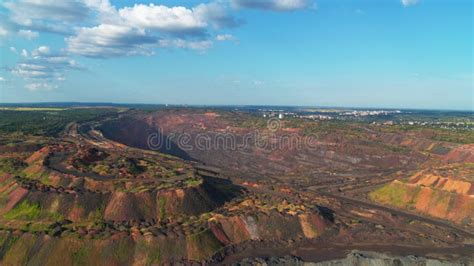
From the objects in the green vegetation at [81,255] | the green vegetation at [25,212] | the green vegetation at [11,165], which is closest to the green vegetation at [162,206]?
the green vegetation at [81,255]

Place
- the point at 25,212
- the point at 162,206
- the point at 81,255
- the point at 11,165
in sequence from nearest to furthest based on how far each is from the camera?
1. the point at 81,255
2. the point at 25,212
3. the point at 162,206
4. the point at 11,165

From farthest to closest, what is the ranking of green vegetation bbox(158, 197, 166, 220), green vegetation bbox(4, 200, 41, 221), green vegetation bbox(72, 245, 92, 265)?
green vegetation bbox(158, 197, 166, 220), green vegetation bbox(4, 200, 41, 221), green vegetation bbox(72, 245, 92, 265)

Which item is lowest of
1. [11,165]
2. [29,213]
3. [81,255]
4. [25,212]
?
[81,255]

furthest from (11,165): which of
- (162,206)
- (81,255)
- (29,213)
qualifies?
(81,255)

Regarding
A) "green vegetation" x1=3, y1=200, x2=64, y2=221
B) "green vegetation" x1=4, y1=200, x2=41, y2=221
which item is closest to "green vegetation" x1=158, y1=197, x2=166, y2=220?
"green vegetation" x1=3, y1=200, x2=64, y2=221

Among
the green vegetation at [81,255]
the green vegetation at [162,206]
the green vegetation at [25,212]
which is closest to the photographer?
the green vegetation at [81,255]

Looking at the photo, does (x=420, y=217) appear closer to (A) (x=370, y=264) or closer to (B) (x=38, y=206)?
(A) (x=370, y=264)

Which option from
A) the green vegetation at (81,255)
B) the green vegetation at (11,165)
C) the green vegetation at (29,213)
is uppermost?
the green vegetation at (11,165)

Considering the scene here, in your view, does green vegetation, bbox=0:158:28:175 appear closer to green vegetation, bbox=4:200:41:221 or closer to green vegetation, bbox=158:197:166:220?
green vegetation, bbox=4:200:41:221

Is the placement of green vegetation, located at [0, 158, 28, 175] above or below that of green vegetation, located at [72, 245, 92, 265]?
above

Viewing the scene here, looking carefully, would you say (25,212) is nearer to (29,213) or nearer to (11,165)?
(29,213)

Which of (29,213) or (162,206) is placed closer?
(29,213)

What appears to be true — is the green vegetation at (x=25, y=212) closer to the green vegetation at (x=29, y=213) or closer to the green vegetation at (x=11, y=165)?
the green vegetation at (x=29, y=213)
